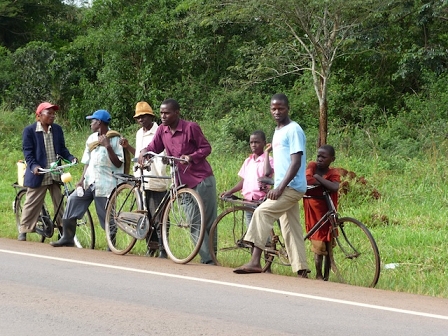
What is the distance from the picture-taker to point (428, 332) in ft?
19.1

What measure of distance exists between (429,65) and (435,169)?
7.02m

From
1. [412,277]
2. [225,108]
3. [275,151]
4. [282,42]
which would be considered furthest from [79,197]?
[225,108]

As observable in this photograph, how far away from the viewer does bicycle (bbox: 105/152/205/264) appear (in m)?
8.66

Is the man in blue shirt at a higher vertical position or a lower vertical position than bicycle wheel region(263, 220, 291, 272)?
higher

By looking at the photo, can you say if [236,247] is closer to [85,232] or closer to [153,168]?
[153,168]

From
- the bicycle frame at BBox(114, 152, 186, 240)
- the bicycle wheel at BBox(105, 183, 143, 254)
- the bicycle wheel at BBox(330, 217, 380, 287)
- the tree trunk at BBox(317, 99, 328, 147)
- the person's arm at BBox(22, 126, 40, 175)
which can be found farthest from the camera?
the tree trunk at BBox(317, 99, 328, 147)

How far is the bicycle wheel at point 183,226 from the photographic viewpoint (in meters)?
8.55

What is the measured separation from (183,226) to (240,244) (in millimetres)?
656

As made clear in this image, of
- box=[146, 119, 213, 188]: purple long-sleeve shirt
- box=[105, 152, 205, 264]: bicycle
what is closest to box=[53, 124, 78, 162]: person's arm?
box=[105, 152, 205, 264]: bicycle

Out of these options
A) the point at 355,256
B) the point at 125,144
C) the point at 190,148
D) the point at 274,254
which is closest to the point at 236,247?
the point at 274,254

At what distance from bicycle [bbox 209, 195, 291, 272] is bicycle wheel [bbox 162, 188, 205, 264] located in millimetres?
233

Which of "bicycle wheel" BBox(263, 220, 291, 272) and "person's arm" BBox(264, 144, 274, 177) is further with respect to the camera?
"person's arm" BBox(264, 144, 274, 177)

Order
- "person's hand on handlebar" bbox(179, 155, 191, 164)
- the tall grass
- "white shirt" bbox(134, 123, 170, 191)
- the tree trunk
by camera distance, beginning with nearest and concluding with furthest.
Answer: "person's hand on handlebar" bbox(179, 155, 191, 164) → "white shirt" bbox(134, 123, 170, 191) → the tall grass → the tree trunk

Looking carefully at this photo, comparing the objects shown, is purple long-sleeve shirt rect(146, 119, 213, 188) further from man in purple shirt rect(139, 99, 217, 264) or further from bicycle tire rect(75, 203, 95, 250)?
bicycle tire rect(75, 203, 95, 250)
